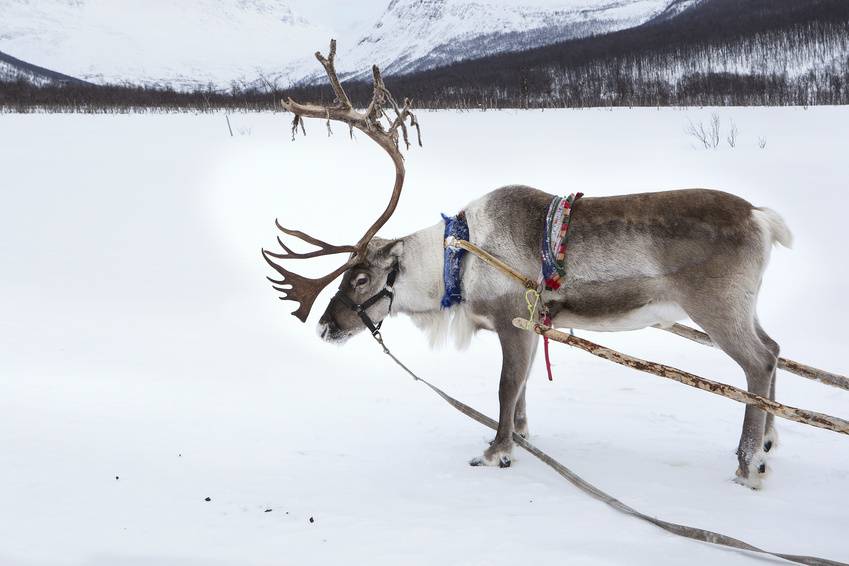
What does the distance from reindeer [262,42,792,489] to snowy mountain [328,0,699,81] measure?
97859mm

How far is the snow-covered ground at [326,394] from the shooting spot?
12.3 feet

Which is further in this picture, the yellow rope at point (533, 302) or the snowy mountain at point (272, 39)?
the snowy mountain at point (272, 39)

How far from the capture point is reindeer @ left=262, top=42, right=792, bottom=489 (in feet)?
14.5

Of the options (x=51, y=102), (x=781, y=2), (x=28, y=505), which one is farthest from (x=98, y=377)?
(x=781, y=2)

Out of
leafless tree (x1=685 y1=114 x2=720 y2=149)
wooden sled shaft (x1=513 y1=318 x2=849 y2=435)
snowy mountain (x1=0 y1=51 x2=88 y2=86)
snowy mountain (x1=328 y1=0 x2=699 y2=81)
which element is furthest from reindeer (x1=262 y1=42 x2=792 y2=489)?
snowy mountain (x1=328 y1=0 x2=699 y2=81)

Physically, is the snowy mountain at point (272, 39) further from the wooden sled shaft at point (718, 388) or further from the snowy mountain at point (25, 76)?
the wooden sled shaft at point (718, 388)

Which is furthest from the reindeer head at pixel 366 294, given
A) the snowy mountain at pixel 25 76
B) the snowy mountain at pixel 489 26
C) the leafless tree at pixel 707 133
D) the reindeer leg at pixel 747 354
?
the snowy mountain at pixel 489 26

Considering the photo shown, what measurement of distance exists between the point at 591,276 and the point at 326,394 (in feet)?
9.58

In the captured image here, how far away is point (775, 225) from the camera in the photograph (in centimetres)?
452

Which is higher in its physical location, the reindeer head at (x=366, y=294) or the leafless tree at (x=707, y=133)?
the leafless tree at (x=707, y=133)

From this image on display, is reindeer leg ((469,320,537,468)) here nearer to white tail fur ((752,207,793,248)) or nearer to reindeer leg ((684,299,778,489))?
reindeer leg ((684,299,778,489))

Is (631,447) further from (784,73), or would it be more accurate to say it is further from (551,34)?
(551,34)

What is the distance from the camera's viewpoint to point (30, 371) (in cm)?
712

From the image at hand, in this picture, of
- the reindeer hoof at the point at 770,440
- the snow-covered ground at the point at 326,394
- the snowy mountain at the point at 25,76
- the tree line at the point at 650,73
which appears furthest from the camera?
the snowy mountain at the point at 25,76
